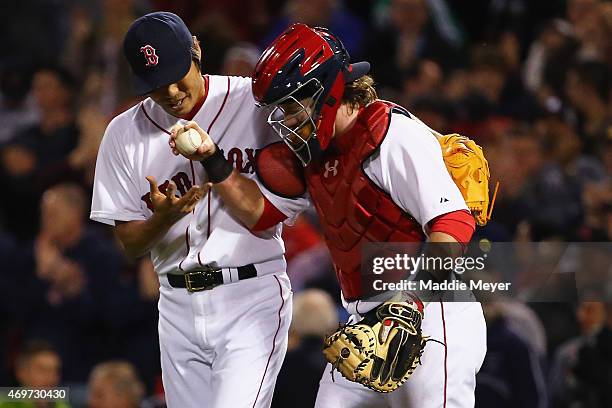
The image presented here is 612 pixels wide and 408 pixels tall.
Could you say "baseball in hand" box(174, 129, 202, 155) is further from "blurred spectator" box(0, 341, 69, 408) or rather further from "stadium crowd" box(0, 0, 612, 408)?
"blurred spectator" box(0, 341, 69, 408)

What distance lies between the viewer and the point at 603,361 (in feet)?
19.9

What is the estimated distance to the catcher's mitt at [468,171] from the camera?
162 inches

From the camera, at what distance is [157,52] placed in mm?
4094

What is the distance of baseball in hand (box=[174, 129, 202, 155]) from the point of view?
3.98 meters

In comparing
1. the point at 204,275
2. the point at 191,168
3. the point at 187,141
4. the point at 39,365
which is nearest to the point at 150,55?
the point at 187,141

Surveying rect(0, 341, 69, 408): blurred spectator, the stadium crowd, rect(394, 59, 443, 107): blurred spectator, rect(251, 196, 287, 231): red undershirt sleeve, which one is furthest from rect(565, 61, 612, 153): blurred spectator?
rect(251, 196, 287, 231): red undershirt sleeve

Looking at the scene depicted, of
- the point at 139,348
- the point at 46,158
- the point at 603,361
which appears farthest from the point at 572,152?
the point at 46,158

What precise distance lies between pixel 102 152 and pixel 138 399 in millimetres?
1801

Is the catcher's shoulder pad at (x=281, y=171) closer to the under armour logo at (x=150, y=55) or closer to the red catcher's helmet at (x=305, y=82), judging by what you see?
the red catcher's helmet at (x=305, y=82)

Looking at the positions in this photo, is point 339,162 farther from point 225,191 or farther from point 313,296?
point 313,296

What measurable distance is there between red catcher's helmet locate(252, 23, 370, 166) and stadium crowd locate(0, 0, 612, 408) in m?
1.92

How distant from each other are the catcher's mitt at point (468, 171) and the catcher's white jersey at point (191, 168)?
568 mm

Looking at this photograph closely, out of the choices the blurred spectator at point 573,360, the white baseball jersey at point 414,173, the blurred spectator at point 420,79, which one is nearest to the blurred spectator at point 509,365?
the blurred spectator at point 573,360

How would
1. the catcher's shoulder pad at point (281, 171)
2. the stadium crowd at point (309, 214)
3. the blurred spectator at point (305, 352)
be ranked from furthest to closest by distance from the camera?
the stadium crowd at point (309, 214)
the blurred spectator at point (305, 352)
the catcher's shoulder pad at point (281, 171)
